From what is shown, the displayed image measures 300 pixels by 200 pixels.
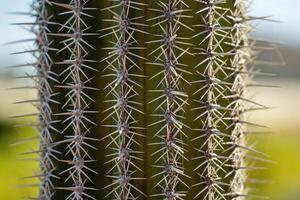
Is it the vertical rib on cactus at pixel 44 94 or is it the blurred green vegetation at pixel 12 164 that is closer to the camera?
the vertical rib on cactus at pixel 44 94

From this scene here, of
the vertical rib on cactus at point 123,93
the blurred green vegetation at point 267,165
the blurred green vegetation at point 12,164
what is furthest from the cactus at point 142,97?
the blurred green vegetation at point 267,165

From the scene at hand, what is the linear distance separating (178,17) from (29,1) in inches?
16.4

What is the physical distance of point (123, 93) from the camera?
1.48 meters

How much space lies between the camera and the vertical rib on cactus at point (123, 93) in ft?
4.86

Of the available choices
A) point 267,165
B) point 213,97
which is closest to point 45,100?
point 213,97

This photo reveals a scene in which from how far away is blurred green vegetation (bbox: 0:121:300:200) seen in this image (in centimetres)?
345

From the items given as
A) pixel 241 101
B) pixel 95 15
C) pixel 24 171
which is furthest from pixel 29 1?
pixel 24 171

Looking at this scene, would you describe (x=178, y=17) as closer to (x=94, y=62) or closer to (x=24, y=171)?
(x=94, y=62)

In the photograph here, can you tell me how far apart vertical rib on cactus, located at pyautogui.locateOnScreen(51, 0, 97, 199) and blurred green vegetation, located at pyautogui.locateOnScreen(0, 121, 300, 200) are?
173cm

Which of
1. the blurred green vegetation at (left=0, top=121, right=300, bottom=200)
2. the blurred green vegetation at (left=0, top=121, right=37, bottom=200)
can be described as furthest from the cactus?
the blurred green vegetation at (left=0, top=121, right=300, bottom=200)

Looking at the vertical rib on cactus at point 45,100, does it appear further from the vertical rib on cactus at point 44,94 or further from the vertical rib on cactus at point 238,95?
the vertical rib on cactus at point 238,95

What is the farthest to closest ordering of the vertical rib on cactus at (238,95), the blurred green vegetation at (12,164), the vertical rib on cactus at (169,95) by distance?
1. the blurred green vegetation at (12,164)
2. the vertical rib on cactus at (238,95)
3. the vertical rib on cactus at (169,95)

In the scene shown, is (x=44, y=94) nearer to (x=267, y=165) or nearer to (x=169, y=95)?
(x=169, y=95)

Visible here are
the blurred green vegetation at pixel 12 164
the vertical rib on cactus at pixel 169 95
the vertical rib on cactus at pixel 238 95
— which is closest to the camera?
the vertical rib on cactus at pixel 169 95
